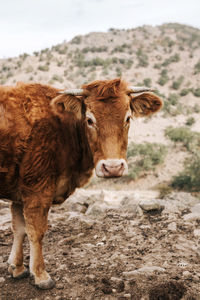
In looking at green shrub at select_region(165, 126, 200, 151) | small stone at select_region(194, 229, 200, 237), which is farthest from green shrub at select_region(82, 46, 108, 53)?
small stone at select_region(194, 229, 200, 237)

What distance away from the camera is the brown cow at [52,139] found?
3.46 metres

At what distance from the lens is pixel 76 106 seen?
3.83m

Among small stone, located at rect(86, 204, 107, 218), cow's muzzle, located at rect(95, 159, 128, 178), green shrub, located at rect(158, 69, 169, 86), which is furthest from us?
green shrub, located at rect(158, 69, 169, 86)

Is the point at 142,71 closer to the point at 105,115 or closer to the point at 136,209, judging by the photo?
the point at 136,209

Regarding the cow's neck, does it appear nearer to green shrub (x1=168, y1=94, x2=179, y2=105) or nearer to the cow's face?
the cow's face

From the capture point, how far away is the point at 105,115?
344 centimetres

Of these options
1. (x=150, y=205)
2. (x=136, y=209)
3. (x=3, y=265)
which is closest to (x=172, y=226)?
(x=150, y=205)

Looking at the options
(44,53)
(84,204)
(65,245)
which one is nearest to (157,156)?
(84,204)

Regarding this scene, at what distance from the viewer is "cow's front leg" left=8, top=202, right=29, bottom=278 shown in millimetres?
4203

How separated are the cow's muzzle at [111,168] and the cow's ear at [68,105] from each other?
35.9 inches

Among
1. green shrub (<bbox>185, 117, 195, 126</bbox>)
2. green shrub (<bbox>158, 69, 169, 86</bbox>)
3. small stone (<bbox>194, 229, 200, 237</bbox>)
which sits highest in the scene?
green shrub (<bbox>158, 69, 169, 86</bbox>)

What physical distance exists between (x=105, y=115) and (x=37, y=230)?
1.79 metres

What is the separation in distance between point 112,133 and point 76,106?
0.74 metres

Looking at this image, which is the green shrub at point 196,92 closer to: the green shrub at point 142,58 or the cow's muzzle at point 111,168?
the green shrub at point 142,58
